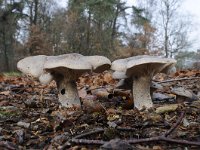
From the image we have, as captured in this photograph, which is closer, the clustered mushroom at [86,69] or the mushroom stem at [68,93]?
the clustered mushroom at [86,69]

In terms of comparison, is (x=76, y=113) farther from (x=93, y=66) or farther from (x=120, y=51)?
(x=120, y=51)

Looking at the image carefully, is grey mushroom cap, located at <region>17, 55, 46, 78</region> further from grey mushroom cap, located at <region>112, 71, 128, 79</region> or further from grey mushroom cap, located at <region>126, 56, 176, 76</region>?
grey mushroom cap, located at <region>126, 56, 176, 76</region>

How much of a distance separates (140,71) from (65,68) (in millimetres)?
736

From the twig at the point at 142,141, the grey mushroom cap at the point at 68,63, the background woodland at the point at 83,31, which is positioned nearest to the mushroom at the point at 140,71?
the grey mushroom cap at the point at 68,63

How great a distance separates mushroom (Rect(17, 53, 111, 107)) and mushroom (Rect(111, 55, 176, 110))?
169 mm

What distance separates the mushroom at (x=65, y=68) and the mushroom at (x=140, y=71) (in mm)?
169

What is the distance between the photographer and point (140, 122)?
2951 mm

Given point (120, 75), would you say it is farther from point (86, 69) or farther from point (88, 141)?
point (88, 141)

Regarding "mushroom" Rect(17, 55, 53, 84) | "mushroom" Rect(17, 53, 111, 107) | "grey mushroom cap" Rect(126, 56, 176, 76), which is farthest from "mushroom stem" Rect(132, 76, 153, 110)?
"mushroom" Rect(17, 55, 53, 84)

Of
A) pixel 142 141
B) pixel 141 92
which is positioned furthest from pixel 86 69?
pixel 142 141

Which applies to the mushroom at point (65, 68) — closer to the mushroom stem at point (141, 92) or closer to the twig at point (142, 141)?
the mushroom stem at point (141, 92)

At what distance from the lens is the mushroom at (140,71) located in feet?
10.2

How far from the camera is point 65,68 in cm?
329

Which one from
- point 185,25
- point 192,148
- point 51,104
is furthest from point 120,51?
point 192,148
